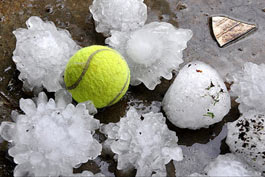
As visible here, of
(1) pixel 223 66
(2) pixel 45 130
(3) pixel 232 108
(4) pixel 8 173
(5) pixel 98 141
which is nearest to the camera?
(2) pixel 45 130

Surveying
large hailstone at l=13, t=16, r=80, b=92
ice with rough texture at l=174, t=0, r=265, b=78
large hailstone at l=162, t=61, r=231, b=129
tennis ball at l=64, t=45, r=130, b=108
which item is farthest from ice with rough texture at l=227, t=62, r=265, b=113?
large hailstone at l=13, t=16, r=80, b=92

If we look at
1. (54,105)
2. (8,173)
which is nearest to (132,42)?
(54,105)

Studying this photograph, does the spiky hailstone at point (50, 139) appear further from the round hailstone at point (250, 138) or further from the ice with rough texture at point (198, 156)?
the round hailstone at point (250, 138)

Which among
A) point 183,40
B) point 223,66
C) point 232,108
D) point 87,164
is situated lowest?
point 87,164

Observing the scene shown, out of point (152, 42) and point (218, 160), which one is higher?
point (152, 42)

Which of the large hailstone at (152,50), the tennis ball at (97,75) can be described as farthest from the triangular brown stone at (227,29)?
the tennis ball at (97,75)

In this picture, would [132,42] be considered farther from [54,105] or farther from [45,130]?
[45,130]

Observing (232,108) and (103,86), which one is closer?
(103,86)
